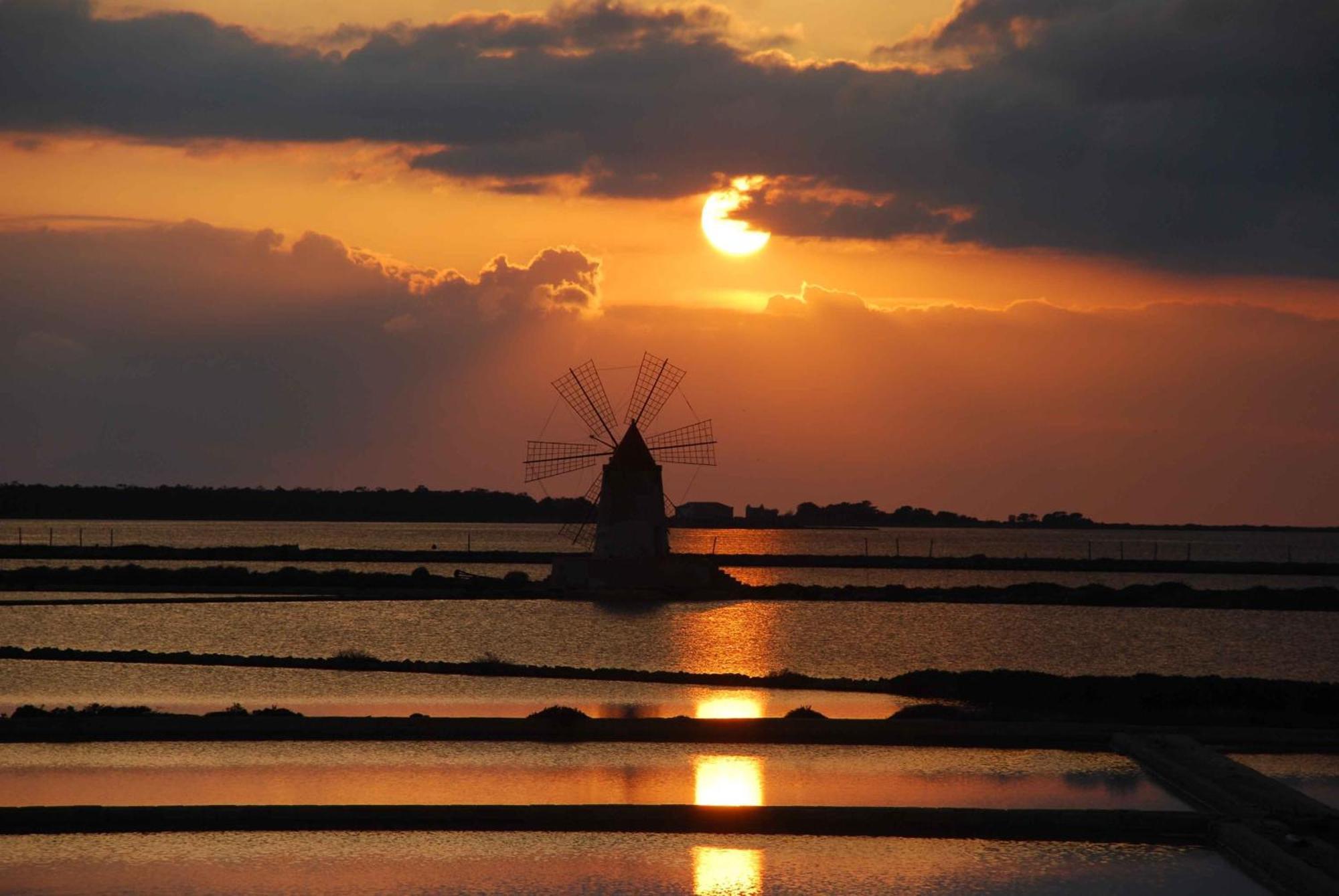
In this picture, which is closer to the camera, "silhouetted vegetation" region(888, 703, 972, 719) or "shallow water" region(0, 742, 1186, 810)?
"shallow water" region(0, 742, 1186, 810)

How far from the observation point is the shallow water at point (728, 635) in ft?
90.0

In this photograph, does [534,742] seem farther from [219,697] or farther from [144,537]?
[144,537]

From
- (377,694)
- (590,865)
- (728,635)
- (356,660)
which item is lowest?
(590,865)

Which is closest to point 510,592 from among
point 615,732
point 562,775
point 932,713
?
point 932,713

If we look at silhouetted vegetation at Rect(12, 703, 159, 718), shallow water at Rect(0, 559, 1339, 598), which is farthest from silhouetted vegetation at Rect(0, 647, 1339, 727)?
shallow water at Rect(0, 559, 1339, 598)

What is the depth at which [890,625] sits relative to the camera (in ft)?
128

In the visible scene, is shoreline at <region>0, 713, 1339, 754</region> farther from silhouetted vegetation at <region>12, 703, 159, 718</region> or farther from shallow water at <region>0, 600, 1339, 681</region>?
shallow water at <region>0, 600, 1339, 681</region>

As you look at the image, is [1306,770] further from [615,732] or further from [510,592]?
[510,592]

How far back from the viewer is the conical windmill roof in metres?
42.5

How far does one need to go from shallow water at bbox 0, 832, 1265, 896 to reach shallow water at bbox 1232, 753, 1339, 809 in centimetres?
259

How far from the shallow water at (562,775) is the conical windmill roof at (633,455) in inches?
1073

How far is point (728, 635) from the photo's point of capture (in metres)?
34.8

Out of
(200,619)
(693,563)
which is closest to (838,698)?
(200,619)

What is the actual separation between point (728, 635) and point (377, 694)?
1595cm
